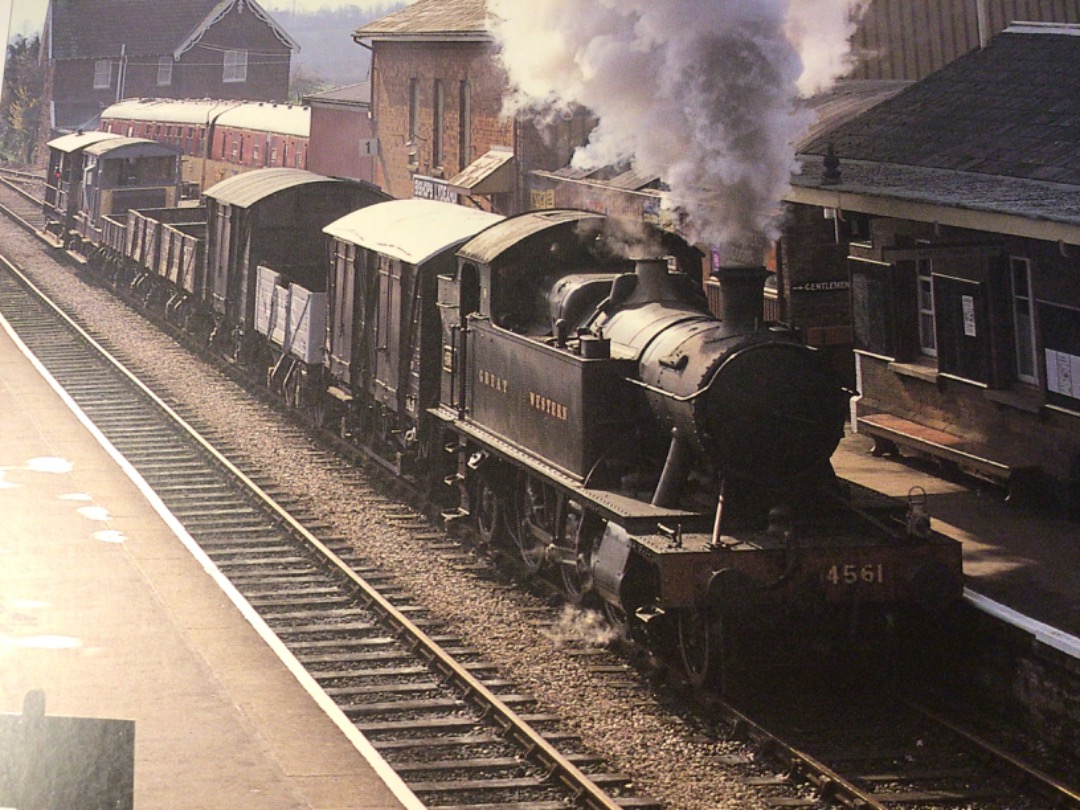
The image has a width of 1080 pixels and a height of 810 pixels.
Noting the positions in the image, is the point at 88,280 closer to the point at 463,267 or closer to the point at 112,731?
the point at 463,267

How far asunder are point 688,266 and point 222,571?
4.86m

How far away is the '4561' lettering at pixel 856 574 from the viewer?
9.38 metres

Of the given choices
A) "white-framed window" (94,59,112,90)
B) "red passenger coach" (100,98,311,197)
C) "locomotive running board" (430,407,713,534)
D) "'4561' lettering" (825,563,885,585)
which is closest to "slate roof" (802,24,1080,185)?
"'4561' lettering" (825,563,885,585)

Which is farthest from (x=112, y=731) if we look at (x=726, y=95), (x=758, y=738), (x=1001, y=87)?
(x=1001, y=87)

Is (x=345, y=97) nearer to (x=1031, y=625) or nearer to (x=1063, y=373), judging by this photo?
(x=1063, y=373)

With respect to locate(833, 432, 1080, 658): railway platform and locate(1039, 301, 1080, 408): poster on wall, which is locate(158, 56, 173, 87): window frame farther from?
locate(1039, 301, 1080, 408): poster on wall

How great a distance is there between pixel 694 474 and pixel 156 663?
13.0ft

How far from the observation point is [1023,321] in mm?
13305

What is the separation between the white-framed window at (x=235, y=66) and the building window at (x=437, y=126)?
33078 millimetres

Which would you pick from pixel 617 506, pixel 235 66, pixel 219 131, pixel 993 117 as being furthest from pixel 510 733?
pixel 235 66

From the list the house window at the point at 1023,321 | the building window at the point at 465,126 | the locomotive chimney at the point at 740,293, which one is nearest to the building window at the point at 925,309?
the house window at the point at 1023,321

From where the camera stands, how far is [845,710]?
9.70 m

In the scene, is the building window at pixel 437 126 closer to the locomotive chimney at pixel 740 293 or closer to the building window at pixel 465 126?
the building window at pixel 465 126

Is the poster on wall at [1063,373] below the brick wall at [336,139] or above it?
below
